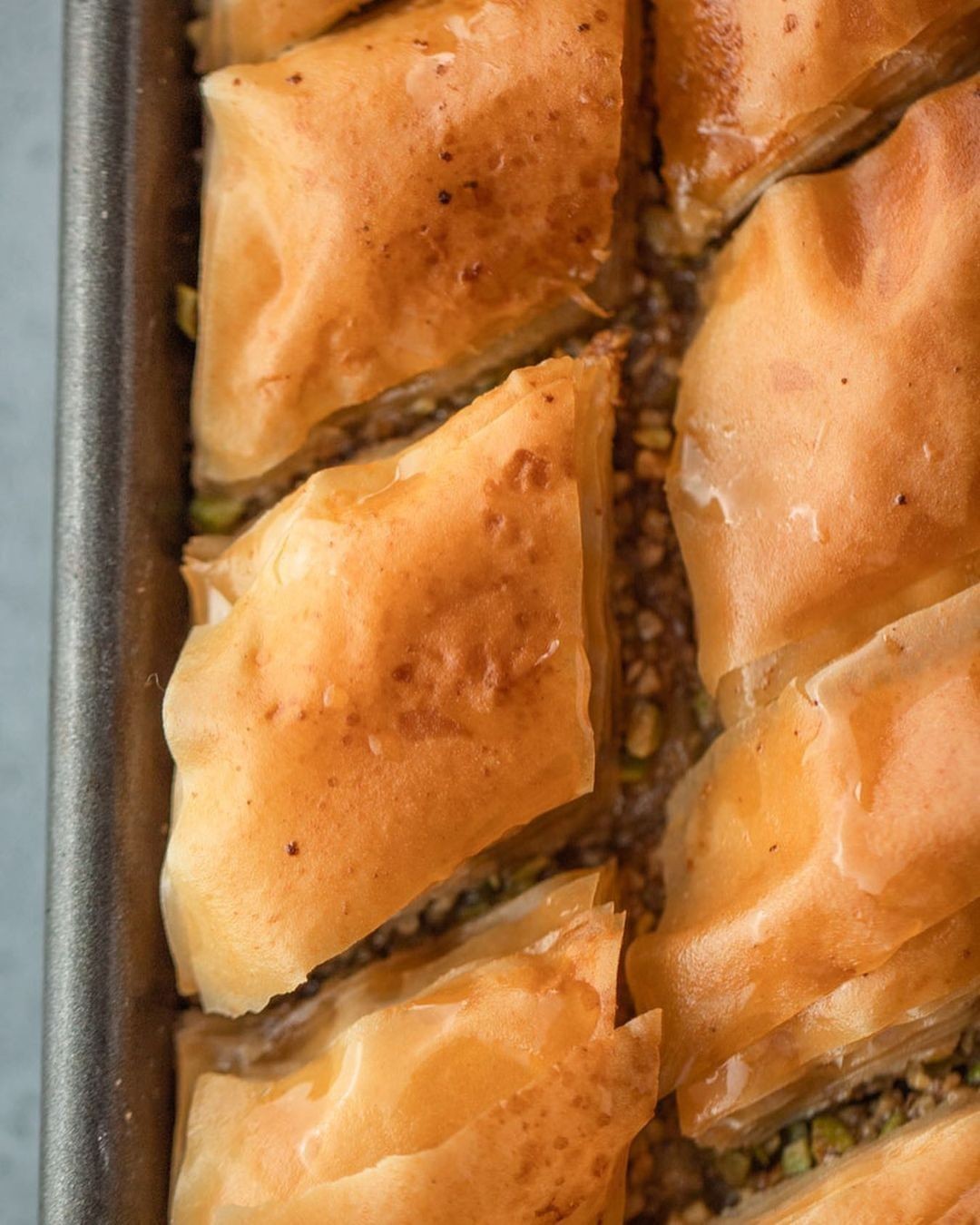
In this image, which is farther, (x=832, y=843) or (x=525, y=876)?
(x=525, y=876)

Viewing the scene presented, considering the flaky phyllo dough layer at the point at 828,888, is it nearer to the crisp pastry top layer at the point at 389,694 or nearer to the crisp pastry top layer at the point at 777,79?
the crisp pastry top layer at the point at 389,694

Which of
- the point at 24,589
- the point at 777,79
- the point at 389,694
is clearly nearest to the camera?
the point at 389,694

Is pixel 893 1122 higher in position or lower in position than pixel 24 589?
lower

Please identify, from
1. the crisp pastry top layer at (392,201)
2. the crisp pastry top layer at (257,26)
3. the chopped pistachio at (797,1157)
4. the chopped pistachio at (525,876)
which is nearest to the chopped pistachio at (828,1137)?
the chopped pistachio at (797,1157)

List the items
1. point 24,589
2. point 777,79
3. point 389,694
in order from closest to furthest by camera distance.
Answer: point 389,694 → point 777,79 → point 24,589

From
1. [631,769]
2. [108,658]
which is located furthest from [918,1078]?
[108,658]

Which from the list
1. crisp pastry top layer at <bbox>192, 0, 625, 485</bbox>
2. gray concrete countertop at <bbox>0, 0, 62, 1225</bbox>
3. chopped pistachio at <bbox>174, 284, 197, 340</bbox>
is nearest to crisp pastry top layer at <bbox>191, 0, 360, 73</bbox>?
crisp pastry top layer at <bbox>192, 0, 625, 485</bbox>

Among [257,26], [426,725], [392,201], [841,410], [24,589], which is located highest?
[257,26]

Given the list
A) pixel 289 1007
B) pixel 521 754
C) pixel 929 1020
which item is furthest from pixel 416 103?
pixel 929 1020

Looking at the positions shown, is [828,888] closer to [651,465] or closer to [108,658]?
[651,465]
